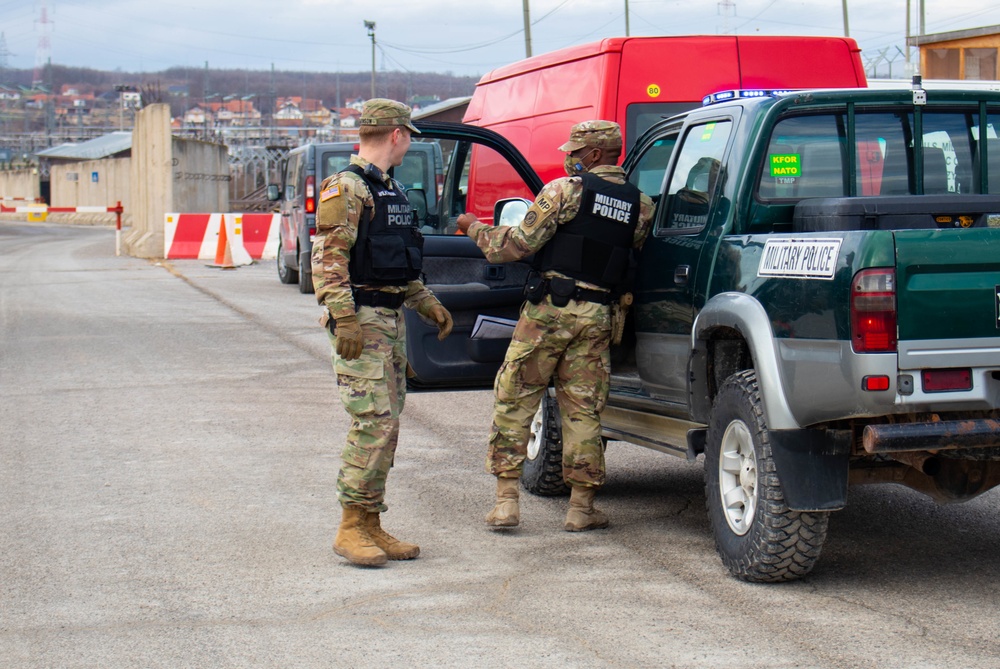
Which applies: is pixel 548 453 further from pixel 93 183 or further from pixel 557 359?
pixel 93 183

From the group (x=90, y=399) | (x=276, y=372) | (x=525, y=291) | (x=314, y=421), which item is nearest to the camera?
(x=525, y=291)

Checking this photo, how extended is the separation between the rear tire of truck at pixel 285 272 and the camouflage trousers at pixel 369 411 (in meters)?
15.1

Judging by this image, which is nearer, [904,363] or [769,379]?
[904,363]

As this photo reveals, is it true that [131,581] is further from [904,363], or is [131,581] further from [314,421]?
[314,421]

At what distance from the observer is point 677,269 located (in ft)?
18.0

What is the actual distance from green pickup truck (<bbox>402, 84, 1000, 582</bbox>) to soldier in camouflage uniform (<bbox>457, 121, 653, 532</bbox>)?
25 centimetres

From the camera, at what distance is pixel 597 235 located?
222 inches

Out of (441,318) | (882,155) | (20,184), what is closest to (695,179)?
(882,155)

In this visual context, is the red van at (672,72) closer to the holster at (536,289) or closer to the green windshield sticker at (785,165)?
the holster at (536,289)

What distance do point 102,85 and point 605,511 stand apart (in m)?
178

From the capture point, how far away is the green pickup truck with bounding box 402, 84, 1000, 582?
4.26m

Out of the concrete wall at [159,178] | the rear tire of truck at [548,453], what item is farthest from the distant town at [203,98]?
the rear tire of truck at [548,453]

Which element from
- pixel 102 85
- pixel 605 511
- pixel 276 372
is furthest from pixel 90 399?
pixel 102 85

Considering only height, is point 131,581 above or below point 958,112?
below
